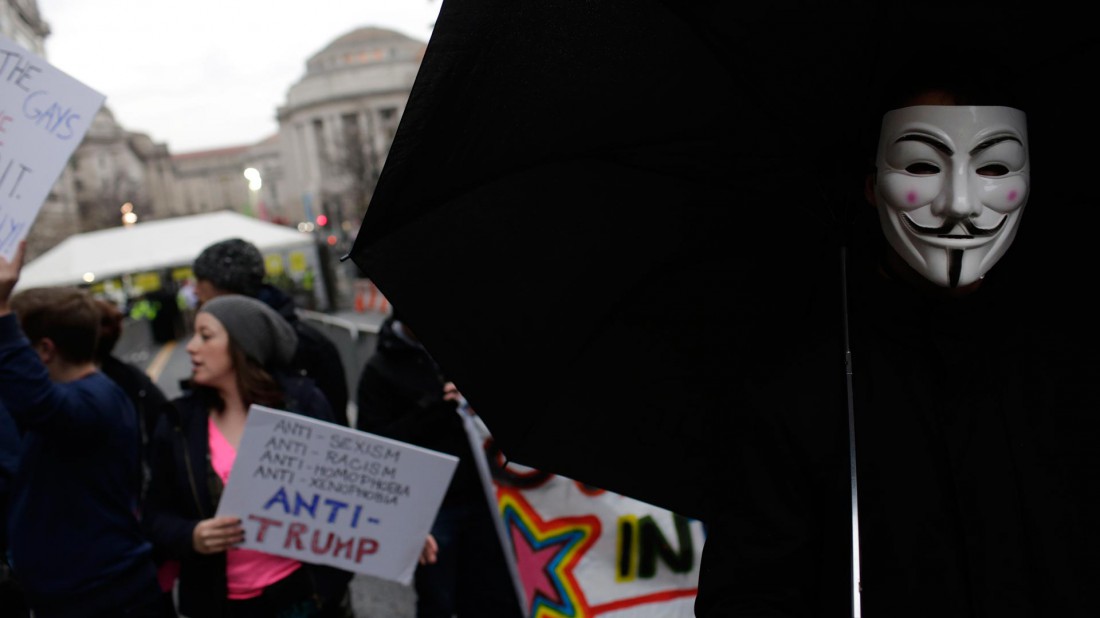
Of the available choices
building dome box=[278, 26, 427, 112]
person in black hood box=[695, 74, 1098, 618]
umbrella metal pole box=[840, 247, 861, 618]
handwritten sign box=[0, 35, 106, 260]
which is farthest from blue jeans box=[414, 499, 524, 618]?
building dome box=[278, 26, 427, 112]

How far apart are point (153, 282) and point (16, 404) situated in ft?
70.6

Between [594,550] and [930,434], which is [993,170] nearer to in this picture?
[930,434]

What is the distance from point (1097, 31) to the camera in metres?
1.35

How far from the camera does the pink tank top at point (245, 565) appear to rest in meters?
2.85

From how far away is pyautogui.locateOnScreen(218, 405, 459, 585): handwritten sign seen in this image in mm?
2779

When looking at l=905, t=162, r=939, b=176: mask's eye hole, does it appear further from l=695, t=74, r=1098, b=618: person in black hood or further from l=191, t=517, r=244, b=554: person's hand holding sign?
l=191, t=517, r=244, b=554: person's hand holding sign

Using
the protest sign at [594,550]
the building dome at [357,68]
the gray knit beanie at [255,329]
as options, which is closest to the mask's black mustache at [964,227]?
the protest sign at [594,550]

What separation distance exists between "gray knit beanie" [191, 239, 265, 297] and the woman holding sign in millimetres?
934

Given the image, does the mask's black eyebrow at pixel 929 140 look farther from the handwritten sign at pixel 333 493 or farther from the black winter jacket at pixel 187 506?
the black winter jacket at pixel 187 506

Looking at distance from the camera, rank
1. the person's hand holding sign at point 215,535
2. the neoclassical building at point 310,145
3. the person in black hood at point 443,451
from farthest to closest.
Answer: the neoclassical building at point 310,145 → the person in black hood at point 443,451 → the person's hand holding sign at point 215,535

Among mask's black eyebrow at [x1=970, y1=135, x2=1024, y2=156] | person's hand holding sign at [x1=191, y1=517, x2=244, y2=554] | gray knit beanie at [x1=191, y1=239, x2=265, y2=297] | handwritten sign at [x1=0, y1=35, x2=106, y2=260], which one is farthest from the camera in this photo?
gray knit beanie at [x1=191, y1=239, x2=265, y2=297]

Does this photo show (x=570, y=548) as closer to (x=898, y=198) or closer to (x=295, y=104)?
(x=898, y=198)

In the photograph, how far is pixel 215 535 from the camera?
272cm

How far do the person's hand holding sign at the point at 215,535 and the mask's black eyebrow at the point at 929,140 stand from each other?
2.25m
